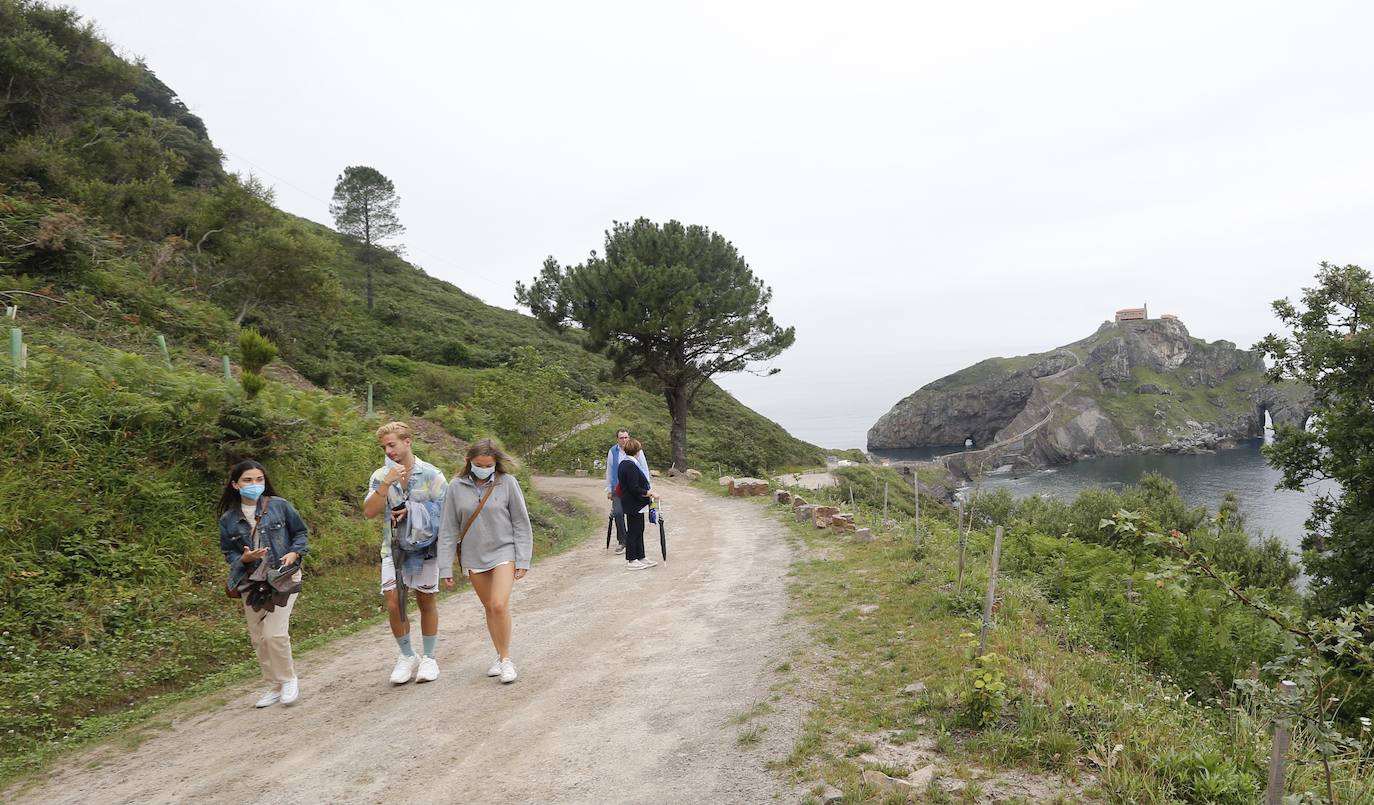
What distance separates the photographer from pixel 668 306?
27.3 m

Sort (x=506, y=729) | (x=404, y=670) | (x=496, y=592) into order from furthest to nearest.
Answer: (x=404, y=670)
(x=496, y=592)
(x=506, y=729)

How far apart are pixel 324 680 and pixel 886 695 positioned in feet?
17.1

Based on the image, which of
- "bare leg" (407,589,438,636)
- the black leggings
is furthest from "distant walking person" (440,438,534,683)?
the black leggings

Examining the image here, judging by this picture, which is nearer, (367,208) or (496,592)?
(496,592)

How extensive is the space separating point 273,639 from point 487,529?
199 centimetres

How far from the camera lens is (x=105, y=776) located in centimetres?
456

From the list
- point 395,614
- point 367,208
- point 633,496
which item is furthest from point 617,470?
point 367,208

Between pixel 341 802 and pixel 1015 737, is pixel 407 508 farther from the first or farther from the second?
pixel 1015 737

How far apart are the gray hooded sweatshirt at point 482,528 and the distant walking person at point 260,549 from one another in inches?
44.8

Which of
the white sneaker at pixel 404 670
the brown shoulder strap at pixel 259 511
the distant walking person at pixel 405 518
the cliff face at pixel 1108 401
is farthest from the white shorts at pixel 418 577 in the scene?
the cliff face at pixel 1108 401

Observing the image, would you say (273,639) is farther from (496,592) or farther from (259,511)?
(496,592)

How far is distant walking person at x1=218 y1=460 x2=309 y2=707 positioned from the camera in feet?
17.0

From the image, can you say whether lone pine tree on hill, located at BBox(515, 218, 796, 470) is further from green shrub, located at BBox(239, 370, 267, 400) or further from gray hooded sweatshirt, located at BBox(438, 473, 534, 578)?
gray hooded sweatshirt, located at BBox(438, 473, 534, 578)

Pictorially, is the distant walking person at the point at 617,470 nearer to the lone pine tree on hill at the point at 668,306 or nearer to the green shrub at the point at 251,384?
the green shrub at the point at 251,384
